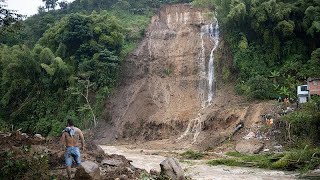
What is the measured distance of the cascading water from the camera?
25531mm

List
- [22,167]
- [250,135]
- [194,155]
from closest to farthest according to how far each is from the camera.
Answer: [22,167], [194,155], [250,135]

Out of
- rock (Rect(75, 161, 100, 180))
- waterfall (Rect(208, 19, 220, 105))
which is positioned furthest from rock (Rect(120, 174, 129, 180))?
waterfall (Rect(208, 19, 220, 105))

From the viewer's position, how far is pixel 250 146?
18938mm

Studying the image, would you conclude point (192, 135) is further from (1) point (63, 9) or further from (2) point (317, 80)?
(1) point (63, 9)

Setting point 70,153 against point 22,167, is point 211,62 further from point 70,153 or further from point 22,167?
point 22,167

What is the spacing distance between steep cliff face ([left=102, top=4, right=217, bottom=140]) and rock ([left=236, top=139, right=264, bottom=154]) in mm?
7059

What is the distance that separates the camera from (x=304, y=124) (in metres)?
17.8

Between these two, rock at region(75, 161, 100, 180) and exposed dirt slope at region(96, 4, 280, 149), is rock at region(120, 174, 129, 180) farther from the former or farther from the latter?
exposed dirt slope at region(96, 4, 280, 149)

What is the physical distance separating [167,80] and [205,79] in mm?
3275

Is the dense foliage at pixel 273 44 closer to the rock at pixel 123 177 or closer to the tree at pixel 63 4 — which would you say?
the rock at pixel 123 177

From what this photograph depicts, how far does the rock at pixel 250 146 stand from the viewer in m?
18.4

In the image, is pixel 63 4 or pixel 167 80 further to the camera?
pixel 63 4

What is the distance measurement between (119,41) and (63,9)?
78.2ft

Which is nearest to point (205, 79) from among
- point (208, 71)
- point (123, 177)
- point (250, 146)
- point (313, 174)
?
point (208, 71)
